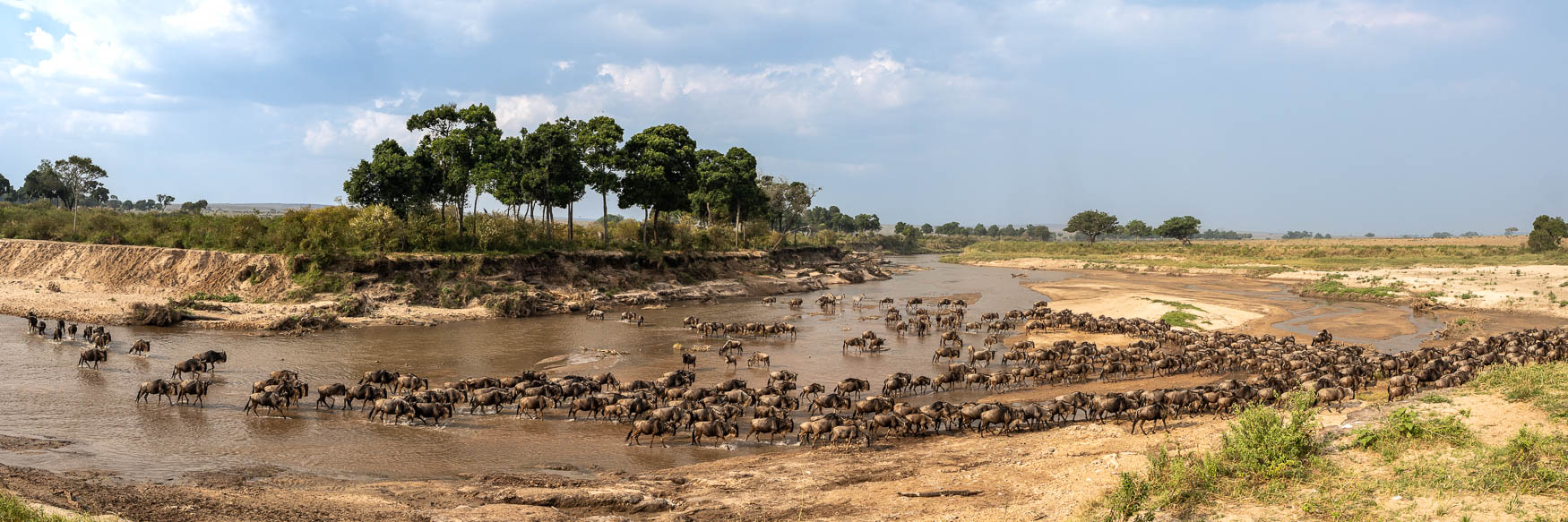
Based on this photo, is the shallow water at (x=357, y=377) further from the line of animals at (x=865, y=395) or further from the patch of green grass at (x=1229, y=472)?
the patch of green grass at (x=1229, y=472)

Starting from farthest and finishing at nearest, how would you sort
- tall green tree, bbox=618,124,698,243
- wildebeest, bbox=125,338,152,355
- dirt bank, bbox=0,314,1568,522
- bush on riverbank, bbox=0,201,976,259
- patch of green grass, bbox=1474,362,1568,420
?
tall green tree, bbox=618,124,698,243, bush on riverbank, bbox=0,201,976,259, wildebeest, bbox=125,338,152,355, patch of green grass, bbox=1474,362,1568,420, dirt bank, bbox=0,314,1568,522

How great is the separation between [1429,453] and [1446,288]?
51.5 m

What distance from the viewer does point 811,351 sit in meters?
29.1

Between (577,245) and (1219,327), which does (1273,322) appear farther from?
(577,245)

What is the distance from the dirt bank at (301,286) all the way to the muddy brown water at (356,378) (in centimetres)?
231

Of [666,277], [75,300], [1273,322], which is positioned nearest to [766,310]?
[666,277]

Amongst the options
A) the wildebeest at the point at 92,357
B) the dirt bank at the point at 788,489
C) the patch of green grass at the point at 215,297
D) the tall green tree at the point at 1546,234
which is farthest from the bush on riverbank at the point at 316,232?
the tall green tree at the point at 1546,234

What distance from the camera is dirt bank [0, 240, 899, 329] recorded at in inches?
1339

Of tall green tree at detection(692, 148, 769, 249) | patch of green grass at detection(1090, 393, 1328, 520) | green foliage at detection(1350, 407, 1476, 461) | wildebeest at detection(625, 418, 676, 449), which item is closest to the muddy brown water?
wildebeest at detection(625, 418, 676, 449)

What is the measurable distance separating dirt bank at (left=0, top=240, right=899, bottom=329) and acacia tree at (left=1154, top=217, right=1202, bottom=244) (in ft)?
391

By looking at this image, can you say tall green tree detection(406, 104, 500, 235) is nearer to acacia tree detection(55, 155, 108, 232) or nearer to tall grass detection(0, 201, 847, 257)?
tall grass detection(0, 201, 847, 257)

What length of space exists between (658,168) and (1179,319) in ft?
121

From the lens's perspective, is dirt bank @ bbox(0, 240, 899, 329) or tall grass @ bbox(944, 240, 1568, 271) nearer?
dirt bank @ bbox(0, 240, 899, 329)

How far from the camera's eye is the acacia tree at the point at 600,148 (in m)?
54.6
